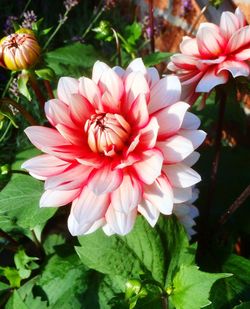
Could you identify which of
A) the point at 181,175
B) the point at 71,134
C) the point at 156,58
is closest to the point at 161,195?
the point at 181,175

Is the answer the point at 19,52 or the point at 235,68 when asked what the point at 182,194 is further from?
the point at 19,52

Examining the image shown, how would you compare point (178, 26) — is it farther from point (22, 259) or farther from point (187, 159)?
point (187, 159)

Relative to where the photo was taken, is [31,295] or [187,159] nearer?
[187,159]

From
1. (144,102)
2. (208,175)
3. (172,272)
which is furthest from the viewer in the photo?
(208,175)

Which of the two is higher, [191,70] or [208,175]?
[191,70]

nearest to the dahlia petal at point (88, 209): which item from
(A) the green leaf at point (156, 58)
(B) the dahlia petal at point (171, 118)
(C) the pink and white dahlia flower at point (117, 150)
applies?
(C) the pink and white dahlia flower at point (117, 150)

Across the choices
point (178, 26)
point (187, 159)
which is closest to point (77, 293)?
point (187, 159)

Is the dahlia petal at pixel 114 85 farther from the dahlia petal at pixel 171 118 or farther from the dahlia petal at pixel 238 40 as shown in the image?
the dahlia petal at pixel 238 40

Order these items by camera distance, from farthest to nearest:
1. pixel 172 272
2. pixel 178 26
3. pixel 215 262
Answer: pixel 178 26, pixel 215 262, pixel 172 272
